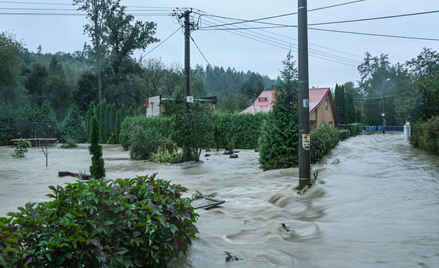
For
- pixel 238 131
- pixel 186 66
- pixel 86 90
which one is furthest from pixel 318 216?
pixel 86 90


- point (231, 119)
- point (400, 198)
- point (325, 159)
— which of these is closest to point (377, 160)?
point (325, 159)

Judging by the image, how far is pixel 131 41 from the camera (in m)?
49.5

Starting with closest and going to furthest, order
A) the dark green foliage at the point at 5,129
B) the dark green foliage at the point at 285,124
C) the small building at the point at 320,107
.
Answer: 1. the dark green foliage at the point at 285,124
2. the small building at the point at 320,107
3. the dark green foliage at the point at 5,129

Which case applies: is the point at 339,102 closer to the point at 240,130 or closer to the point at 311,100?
the point at 311,100

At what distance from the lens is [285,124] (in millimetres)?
13789

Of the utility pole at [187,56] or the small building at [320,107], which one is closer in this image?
the utility pole at [187,56]

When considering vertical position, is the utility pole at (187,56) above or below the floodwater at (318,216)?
above

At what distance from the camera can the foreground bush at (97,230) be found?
117 inches

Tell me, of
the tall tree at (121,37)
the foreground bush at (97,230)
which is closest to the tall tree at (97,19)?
the tall tree at (121,37)

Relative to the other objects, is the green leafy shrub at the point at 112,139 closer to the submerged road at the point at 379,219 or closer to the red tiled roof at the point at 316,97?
the red tiled roof at the point at 316,97

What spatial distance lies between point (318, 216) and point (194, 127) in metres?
10.8

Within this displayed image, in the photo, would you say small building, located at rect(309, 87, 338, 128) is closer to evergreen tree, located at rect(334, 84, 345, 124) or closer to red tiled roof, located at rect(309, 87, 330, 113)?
red tiled roof, located at rect(309, 87, 330, 113)

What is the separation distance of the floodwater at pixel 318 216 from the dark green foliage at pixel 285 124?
108 cm

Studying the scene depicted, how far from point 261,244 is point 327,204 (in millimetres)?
3419
